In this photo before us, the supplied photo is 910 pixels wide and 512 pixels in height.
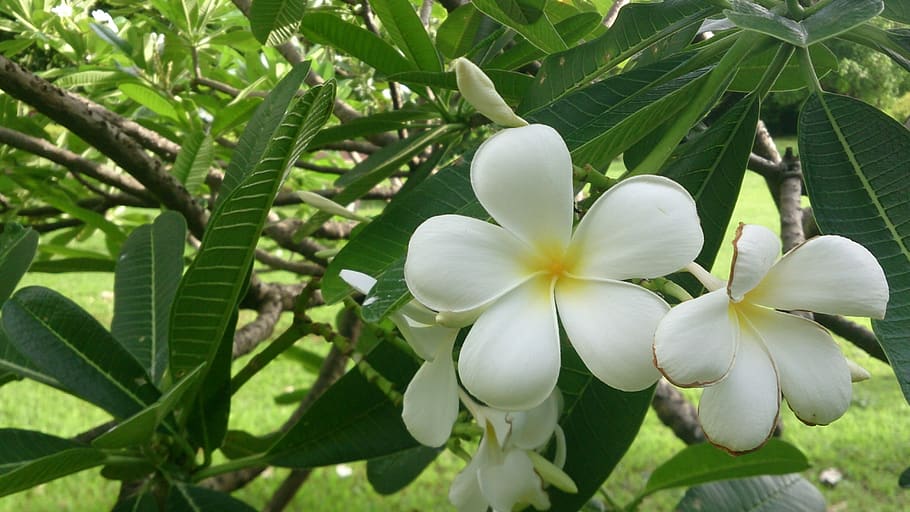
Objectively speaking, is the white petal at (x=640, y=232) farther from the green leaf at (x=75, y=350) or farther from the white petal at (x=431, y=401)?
the green leaf at (x=75, y=350)

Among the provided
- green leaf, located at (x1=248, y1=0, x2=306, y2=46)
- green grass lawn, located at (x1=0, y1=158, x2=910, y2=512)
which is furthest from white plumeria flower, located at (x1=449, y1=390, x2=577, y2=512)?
green grass lawn, located at (x1=0, y1=158, x2=910, y2=512)

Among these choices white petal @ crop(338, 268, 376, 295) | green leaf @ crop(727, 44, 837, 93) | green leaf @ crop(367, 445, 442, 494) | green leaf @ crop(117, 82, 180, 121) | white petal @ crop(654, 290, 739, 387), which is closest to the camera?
white petal @ crop(654, 290, 739, 387)

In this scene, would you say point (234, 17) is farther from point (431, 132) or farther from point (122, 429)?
point (122, 429)

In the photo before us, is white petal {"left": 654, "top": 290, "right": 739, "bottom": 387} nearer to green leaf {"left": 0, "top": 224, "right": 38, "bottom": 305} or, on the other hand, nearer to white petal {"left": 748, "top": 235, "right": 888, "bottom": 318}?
white petal {"left": 748, "top": 235, "right": 888, "bottom": 318}

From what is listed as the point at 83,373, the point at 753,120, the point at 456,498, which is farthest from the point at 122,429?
the point at 753,120

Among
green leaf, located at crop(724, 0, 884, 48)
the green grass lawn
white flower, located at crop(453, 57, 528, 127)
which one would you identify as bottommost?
the green grass lawn

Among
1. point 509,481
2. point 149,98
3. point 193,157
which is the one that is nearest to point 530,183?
point 509,481

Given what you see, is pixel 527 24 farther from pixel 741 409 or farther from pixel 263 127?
pixel 741 409
